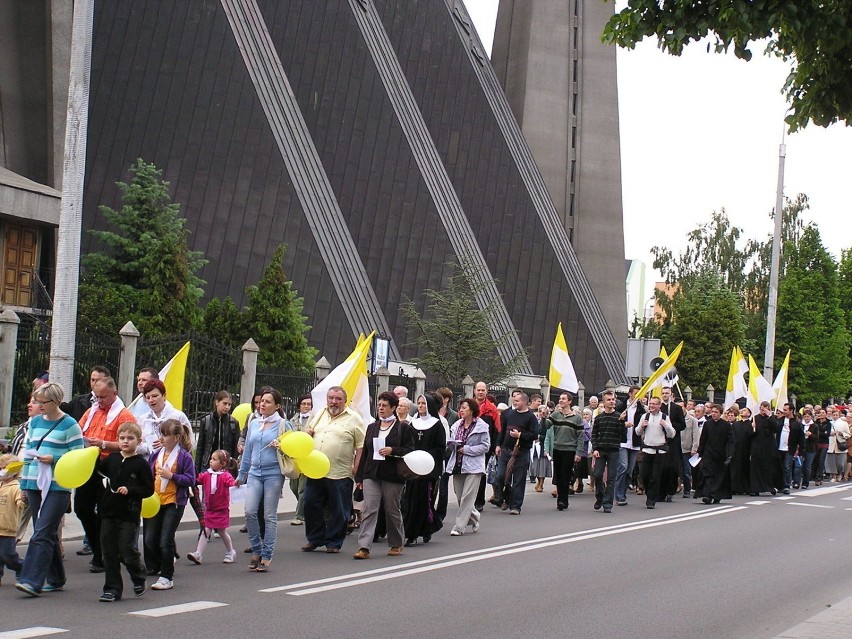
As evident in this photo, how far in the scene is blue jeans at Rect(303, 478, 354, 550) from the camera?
12516mm

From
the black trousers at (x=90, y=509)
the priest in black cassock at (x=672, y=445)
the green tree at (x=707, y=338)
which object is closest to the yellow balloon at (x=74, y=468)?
the black trousers at (x=90, y=509)

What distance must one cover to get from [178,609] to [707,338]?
55.1m

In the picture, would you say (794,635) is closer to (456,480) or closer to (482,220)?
(456,480)

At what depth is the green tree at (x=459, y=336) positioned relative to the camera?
3712 centimetres

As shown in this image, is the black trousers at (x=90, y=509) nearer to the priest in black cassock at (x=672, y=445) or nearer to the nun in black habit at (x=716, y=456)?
the priest in black cassock at (x=672, y=445)

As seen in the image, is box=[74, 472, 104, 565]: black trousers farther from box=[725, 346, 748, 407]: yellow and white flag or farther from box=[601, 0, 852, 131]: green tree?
box=[725, 346, 748, 407]: yellow and white flag

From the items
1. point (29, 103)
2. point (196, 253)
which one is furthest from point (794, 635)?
point (29, 103)

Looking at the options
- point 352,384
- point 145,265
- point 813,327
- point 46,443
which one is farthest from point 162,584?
point 813,327

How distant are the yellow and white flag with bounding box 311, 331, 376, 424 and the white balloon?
1259 millimetres

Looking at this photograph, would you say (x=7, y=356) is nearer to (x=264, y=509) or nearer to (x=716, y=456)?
(x=264, y=509)

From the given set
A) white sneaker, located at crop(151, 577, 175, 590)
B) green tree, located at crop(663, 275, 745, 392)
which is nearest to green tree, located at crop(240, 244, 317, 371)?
white sneaker, located at crop(151, 577, 175, 590)

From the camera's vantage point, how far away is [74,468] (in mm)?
9133

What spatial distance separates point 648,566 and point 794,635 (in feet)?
13.0

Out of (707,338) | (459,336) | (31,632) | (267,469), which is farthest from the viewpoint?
(707,338)
